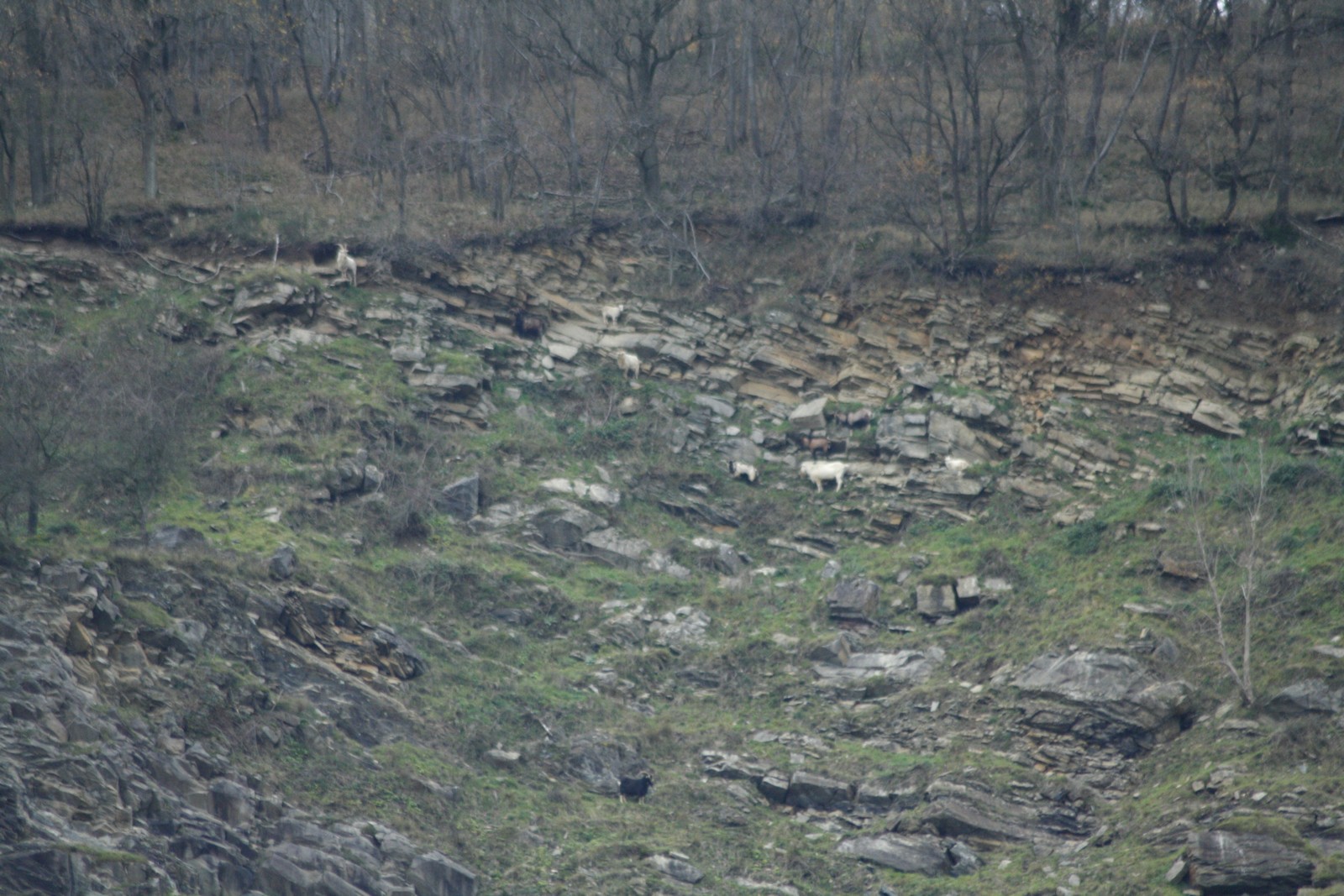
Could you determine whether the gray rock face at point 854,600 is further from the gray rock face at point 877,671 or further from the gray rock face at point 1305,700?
the gray rock face at point 1305,700

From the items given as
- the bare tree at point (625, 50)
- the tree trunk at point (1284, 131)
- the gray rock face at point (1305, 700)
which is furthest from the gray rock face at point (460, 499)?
the tree trunk at point (1284, 131)

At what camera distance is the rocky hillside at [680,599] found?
Result: 486 inches

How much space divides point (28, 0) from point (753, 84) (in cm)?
1818

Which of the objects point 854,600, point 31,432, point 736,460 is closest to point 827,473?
point 736,460

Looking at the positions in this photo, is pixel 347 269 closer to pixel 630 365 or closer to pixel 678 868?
pixel 630 365

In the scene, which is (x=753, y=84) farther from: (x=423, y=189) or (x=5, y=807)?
(x=5, y=807)

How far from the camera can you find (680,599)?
1920 centimetres

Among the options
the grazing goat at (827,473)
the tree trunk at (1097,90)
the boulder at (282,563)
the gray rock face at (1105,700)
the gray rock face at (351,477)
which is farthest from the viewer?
the tree trunk at (1097,90)

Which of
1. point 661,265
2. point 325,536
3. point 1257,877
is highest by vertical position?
point 661,265

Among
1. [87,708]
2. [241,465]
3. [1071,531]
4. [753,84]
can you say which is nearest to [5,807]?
[87,708]

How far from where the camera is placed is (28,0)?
88.1ft

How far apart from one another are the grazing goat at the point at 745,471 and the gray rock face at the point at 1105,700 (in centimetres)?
738

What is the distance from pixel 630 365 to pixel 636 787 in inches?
433

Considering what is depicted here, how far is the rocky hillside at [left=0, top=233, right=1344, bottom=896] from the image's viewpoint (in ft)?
40.5
